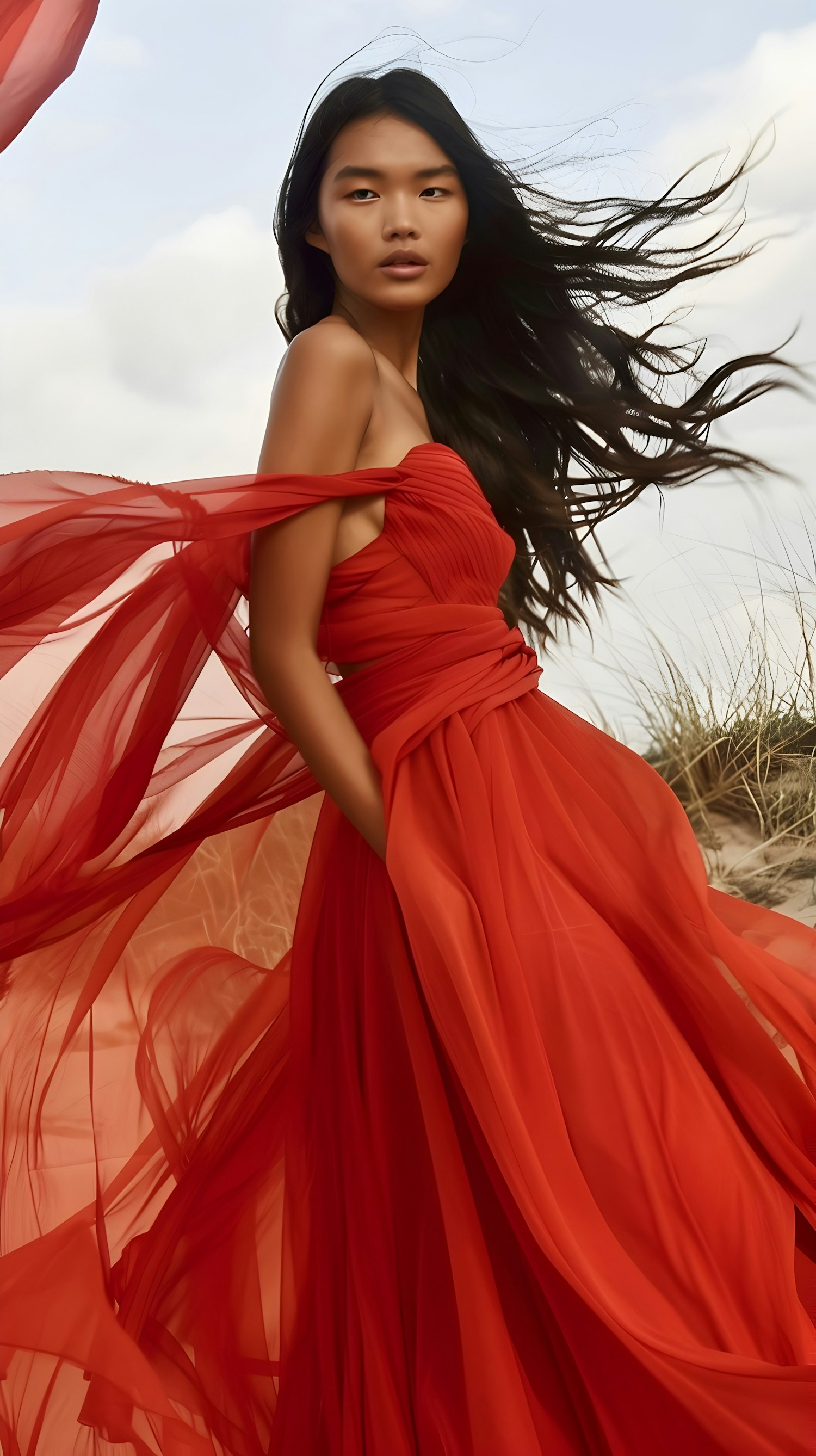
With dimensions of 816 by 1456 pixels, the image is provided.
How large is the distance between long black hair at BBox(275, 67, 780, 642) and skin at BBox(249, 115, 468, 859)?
0.16 m

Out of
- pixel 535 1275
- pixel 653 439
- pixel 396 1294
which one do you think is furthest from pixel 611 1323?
pixel 653 439

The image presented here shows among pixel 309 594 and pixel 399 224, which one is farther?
pixel 399 224

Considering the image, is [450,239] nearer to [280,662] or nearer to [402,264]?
[402,264]

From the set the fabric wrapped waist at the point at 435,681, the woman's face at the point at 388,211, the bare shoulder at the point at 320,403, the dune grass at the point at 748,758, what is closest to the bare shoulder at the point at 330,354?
the bare shoulder at the point at 320,403

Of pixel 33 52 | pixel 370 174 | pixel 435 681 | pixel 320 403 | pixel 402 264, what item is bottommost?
pixel 435 681

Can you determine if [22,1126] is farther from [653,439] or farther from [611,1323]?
[653,439]

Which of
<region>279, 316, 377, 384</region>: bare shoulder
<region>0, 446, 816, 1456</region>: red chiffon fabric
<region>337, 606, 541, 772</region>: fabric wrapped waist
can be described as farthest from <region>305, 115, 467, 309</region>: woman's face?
<region>337, 606, 541, 772</region>: fabric wrapped waist

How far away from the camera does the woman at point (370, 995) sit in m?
1.18

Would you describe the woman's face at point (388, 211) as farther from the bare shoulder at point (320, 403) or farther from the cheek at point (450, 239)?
the bare shoulder at point (320, 403)

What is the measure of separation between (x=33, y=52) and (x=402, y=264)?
0.47 meters

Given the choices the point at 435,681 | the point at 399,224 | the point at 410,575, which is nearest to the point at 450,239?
the point at 399,224

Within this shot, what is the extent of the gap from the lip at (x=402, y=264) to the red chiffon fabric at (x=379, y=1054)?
227 millimetres

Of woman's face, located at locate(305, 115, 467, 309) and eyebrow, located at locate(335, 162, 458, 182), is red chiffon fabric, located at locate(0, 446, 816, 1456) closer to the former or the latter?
woman's face, located at locate(305, 115, 467, 309)

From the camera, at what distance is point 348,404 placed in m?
1.35
